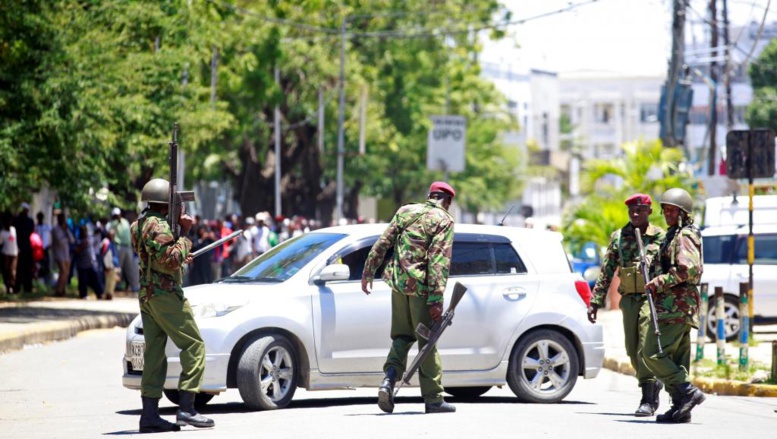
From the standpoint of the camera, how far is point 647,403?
11016 millimetres

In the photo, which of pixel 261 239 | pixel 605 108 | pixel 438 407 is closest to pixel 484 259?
pixel 438 407

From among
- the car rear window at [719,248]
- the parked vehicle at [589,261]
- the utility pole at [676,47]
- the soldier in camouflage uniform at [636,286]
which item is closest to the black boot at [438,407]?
the soldier in camouflage uniform at [636,286]

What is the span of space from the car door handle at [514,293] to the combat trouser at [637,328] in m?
1.35

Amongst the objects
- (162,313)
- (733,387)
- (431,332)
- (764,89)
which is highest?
(764,89)

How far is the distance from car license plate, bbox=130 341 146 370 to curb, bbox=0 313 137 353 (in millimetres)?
7411

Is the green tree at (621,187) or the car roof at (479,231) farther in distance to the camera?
the green tree at (621,187)

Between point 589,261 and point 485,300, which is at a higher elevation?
point 485,300

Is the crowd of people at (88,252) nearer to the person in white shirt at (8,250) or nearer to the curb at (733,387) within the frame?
the person in white shirt at (8,250)

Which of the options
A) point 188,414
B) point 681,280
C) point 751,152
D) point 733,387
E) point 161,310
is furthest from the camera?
point 751,152

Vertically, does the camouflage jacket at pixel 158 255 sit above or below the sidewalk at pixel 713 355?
above

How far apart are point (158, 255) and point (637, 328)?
3679mm

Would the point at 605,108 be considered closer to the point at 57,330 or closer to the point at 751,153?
the point at 57,330

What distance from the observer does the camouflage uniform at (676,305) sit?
34.6 ft

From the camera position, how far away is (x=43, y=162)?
2211 cm
